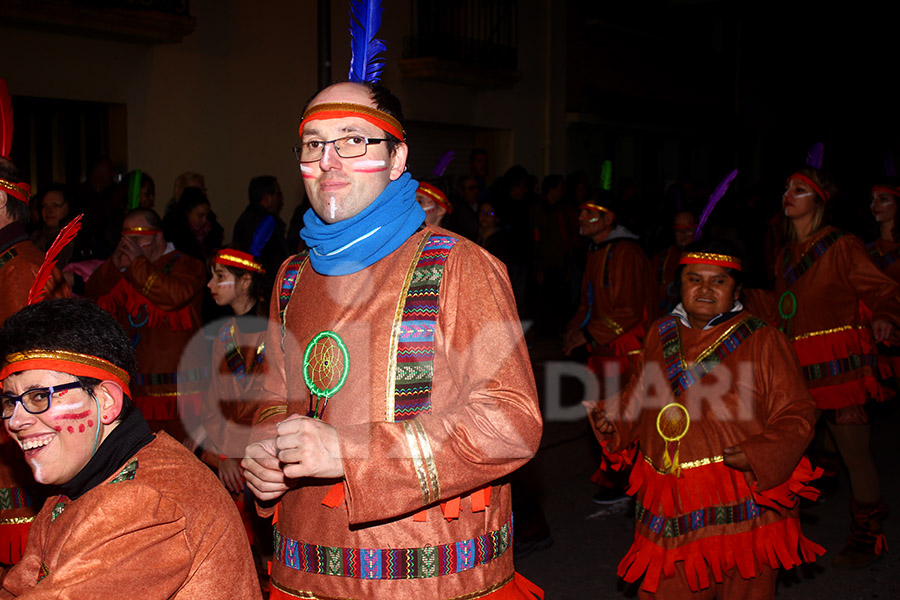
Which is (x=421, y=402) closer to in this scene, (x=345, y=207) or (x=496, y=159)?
(x=345, y=207)

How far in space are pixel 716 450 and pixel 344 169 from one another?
2.23 meters

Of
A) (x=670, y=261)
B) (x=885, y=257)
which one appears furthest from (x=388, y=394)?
(x=670, y=261)

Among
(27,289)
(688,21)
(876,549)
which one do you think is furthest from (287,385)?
(688,21)

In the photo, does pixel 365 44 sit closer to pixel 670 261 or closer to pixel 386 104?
pixel 386 104

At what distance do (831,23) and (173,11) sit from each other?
69.8 ft

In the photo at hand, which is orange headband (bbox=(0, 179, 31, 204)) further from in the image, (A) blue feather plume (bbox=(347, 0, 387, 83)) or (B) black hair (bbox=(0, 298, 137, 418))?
(A) blue feather plume (bbox=(347, 0, 387, 83))

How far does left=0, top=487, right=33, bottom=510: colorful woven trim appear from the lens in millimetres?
3828

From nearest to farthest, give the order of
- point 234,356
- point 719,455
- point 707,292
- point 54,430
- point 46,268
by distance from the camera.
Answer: point 54,430 < point 46,268 < point 719,455 < point 707,292 < point 234,356

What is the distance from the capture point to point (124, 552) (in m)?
2.14

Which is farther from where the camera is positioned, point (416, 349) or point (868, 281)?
point (868, 281)

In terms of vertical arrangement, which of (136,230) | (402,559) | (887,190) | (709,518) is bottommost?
(709,518)

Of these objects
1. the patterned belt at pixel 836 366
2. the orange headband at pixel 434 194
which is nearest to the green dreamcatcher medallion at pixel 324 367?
the orange headband at pixel 434 194

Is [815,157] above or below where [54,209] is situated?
above

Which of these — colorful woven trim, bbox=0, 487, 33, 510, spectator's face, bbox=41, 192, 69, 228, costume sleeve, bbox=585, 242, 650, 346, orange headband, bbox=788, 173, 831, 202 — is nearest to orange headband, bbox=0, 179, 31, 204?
colorful woven trim, bbox=0, 487, 33, 510
